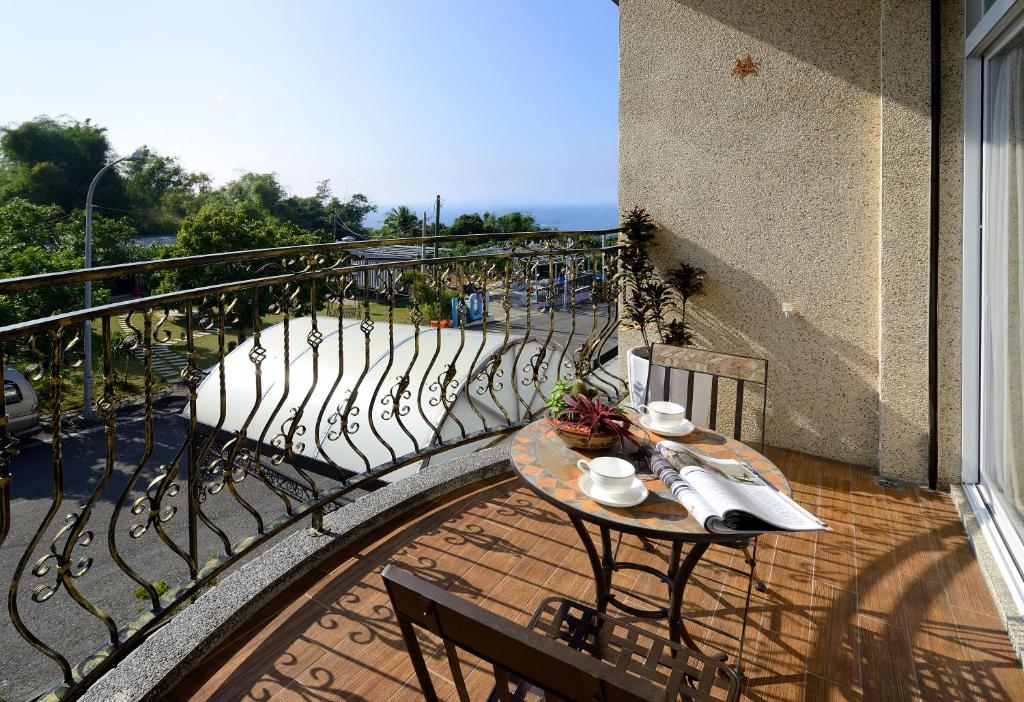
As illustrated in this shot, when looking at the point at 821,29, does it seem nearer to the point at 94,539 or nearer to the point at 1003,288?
the point at 1003,288

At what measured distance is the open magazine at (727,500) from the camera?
4.12 ft

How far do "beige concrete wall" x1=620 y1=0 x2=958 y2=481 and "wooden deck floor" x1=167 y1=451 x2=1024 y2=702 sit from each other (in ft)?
2.32

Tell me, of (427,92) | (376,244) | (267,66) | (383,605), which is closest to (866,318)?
(376,244)

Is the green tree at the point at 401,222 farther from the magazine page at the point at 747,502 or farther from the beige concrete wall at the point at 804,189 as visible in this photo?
the magazine page at the point at 747,502

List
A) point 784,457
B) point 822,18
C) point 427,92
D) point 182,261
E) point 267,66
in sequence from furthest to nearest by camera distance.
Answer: point 427,92
point 267,66
point 784,457
point 822,18
point 182,261

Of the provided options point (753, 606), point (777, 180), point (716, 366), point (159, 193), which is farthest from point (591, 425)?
point (159, 193)

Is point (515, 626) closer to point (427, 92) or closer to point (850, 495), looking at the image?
point (850, 495)

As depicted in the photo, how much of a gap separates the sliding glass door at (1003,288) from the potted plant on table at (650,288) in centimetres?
144

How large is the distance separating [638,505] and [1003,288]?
Answer: 1950mm

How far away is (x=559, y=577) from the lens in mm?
2113

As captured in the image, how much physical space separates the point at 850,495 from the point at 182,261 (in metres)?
3.08

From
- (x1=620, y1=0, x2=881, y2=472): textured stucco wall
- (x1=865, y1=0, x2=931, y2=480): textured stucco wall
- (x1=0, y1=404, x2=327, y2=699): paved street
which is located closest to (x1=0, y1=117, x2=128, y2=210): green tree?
(x1=0, y1=404, x2=327, y2=699): paved street

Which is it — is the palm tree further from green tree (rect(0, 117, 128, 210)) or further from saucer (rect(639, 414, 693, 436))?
saucer (rect(639, 414, 693, 436))

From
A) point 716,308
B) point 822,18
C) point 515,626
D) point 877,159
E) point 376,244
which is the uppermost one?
point 822,18
